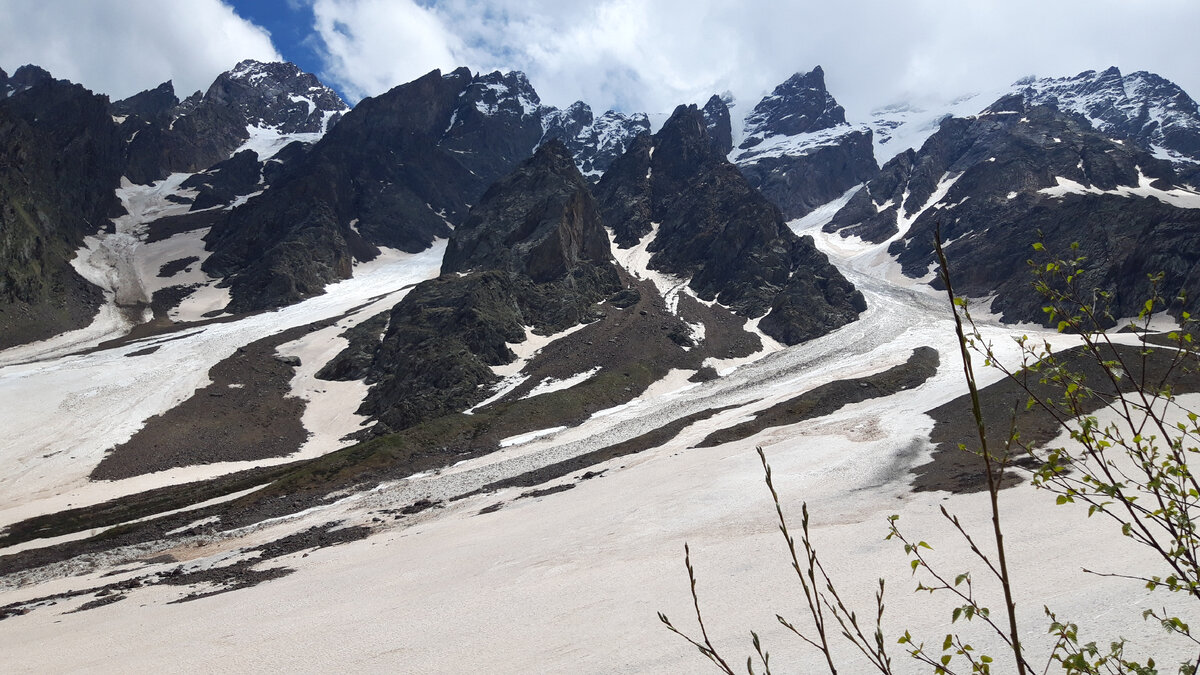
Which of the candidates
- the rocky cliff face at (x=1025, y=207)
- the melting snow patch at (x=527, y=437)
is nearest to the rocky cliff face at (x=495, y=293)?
the melting snow patch at (x=527, y=437)

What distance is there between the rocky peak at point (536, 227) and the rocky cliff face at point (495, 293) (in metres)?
0.18

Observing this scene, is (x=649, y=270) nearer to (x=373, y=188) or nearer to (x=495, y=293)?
(x=495, y=293)

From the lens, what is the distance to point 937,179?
166375 millimetres

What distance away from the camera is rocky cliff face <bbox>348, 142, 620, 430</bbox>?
6525 centimetres

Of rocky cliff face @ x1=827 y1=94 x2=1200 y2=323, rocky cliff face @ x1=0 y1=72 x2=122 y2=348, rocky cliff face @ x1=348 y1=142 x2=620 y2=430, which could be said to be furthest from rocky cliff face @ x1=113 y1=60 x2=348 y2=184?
rocky cliff face @ x1=827 y1=94 x2=1200 y2=323

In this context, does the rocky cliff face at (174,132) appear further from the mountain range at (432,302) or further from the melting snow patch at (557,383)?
the melting snow patch at (557,383)

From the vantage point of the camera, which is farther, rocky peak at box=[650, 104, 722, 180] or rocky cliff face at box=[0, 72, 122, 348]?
rocky peak at box=[650, 104, 722, 180]

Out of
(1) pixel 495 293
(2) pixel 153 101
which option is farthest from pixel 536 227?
(2) pixel 153 101

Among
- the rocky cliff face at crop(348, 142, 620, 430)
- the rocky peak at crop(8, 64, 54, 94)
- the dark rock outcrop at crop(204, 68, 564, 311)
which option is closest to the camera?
the rocky cliff face at crop(348, 142, 620, 430)

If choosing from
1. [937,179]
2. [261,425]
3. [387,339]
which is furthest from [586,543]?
[937,179]

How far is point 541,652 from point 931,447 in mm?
21602

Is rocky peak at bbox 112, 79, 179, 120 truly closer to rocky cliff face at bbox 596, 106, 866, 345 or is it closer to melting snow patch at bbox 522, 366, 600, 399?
rocky cliff face at bbox 596, 106, 866, 345

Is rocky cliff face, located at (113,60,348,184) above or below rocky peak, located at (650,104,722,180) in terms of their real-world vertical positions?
above

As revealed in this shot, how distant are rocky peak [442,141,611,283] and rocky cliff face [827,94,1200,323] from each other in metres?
57.8
